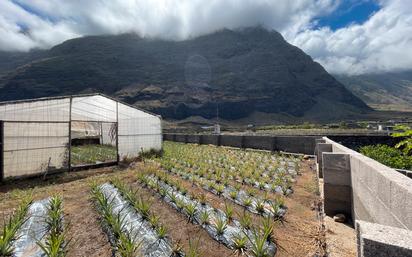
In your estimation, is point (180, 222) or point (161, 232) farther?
point (180, 222)

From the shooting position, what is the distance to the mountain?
441ft

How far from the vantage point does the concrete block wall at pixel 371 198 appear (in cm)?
192

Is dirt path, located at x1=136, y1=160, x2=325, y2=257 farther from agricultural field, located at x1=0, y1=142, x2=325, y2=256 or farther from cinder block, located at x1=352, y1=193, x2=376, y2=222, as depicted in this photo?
cinder block, located at x1=352, y1=193, x2=376, y2=222

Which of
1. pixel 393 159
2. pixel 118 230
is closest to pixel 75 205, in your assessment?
pixel 118 230

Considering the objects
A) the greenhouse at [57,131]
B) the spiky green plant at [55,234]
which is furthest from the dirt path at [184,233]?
the greenhouse at [57,131]

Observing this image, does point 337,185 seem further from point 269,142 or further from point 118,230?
point 269,142

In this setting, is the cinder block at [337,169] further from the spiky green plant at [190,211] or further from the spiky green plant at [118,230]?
the spiky green plant at [118,230]

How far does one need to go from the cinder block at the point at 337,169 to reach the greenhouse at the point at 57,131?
10.2 metres

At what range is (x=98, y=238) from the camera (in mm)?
4355

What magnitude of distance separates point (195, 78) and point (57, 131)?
149 metres

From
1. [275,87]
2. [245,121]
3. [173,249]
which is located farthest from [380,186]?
[275,87]

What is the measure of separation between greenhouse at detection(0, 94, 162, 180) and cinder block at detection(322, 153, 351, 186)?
10.2 metres

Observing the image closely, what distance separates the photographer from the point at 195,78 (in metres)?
156

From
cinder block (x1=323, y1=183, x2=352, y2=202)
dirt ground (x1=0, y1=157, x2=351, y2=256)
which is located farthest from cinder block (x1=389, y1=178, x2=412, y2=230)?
cinder block (x1=323, y1=183, x2=352, y2=202)
